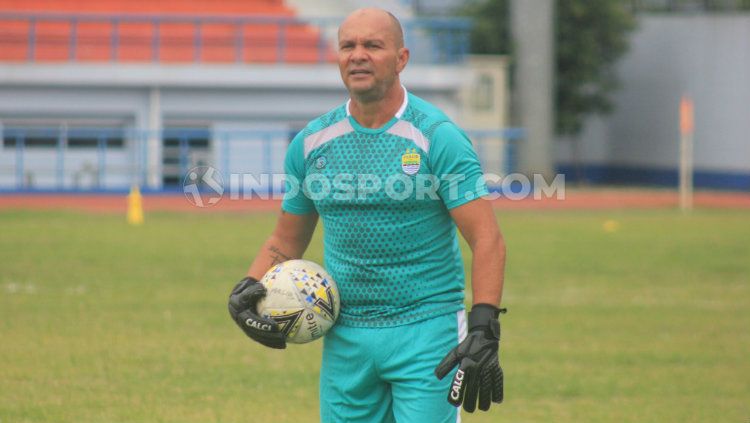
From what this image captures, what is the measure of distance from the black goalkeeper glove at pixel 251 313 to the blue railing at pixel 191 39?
29.1 m

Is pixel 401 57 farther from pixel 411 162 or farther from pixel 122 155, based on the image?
pixel 122 155

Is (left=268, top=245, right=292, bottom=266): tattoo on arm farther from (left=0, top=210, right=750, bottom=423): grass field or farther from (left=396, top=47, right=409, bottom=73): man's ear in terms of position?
(left=0, top=210, right=750, bottom=423): grass field

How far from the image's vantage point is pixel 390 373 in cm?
491

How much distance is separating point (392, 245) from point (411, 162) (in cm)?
33

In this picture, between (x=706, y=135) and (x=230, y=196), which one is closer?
(x=230, y=196)

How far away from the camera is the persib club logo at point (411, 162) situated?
15.8 ft

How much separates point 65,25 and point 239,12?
207 inches

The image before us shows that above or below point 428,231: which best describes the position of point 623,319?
below

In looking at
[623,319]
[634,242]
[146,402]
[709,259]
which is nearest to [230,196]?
[634,242]

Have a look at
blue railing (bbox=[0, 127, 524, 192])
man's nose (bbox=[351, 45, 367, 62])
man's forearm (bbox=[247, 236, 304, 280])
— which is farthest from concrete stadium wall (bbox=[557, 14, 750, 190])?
man's nose (bbox=[351, 45, 367, 62])

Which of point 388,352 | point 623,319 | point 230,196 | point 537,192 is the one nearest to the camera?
point 388,352

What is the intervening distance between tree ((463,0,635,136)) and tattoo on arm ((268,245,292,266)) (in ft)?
116

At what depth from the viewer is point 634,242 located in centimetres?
2067

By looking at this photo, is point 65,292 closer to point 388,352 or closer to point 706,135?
point 388,352
